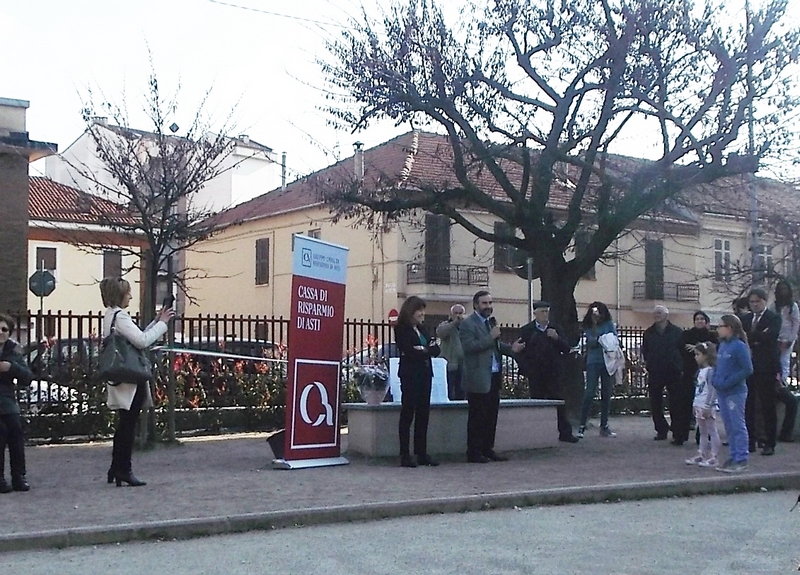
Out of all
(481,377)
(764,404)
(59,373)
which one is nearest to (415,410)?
(481,377)

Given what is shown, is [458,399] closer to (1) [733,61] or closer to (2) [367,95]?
(2) [367,95]

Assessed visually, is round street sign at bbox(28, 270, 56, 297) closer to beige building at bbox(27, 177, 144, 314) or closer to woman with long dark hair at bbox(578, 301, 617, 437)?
beige building at bbox(27, 177, 144, 314)

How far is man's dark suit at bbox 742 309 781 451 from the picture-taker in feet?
40.7

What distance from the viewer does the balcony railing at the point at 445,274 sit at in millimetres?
38156

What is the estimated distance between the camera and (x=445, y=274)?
3859cm

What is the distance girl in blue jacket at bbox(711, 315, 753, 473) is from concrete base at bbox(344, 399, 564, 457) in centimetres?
256

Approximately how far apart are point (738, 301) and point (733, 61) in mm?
3375

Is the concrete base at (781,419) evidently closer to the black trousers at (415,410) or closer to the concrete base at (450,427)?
the concrete base at (450,427)

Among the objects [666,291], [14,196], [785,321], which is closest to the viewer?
[785,321]

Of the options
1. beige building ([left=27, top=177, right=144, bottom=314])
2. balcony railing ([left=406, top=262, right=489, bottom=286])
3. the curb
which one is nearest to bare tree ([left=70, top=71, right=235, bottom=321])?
beige building ([left=27, top=177, right=144, bottom=314])

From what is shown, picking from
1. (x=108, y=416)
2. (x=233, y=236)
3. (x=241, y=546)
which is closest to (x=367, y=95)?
(x=108, y=416)

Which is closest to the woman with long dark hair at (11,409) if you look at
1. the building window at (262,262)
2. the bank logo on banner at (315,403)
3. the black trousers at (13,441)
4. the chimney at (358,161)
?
the black trousers at (13,441)

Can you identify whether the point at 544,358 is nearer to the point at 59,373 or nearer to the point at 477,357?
the point at 477,357

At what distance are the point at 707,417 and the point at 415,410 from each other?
3.18m
